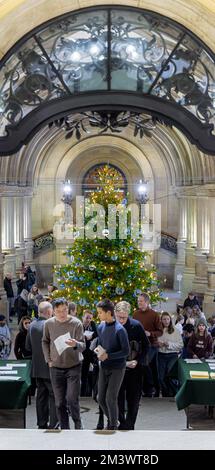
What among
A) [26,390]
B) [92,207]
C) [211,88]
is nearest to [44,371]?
[26,390]

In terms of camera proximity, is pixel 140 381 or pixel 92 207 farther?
pixel 92 207

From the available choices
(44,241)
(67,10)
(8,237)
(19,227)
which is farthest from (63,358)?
(44,241)

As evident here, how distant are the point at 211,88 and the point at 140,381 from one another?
16.4 ft

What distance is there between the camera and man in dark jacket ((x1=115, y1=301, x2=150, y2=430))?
11.4 m

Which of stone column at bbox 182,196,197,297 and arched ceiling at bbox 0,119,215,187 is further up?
arched ceiling at bbox 0,119,215,187

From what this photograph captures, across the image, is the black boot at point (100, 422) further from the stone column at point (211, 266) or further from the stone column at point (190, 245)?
the stone column at point (190, 245)

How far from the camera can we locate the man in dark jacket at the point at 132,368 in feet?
37.5

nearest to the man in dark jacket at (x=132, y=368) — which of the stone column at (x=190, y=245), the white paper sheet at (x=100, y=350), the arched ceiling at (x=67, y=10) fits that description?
the white paper sheet at (x=100, y=350)

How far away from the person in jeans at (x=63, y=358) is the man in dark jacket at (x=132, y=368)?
2.50 feet

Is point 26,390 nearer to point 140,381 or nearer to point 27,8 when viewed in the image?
point 140,381

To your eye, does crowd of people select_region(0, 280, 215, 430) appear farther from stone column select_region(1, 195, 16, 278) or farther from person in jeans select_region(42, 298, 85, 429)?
stone column select_region(1, 195, 16, 278)

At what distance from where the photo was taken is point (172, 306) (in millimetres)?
30750

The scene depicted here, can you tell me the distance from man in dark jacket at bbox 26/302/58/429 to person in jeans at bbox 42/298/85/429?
0.50m

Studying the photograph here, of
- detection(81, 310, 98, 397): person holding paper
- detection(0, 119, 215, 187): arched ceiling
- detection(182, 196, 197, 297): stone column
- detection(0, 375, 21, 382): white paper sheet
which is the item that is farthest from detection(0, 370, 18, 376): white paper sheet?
detection(182, 196, 197, 297): stone column
